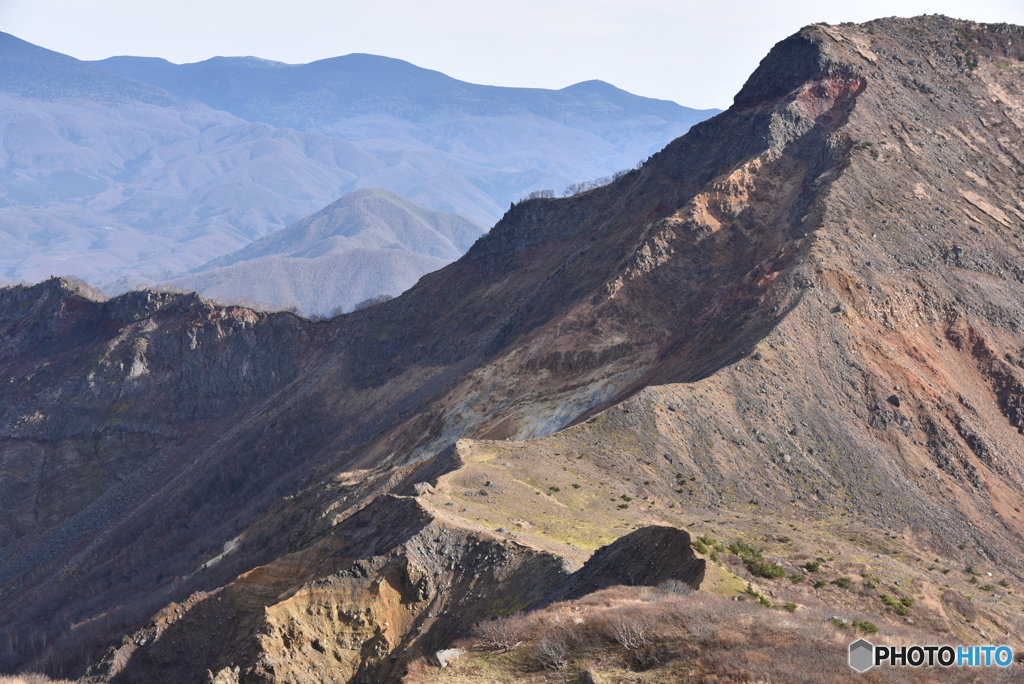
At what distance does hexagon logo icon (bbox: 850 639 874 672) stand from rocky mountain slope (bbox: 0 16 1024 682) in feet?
1.06

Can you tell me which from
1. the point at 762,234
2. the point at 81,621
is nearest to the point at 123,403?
the point at 81,621

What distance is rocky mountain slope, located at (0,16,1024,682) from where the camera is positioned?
33.9 metres

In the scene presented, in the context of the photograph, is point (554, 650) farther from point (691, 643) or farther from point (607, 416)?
point (607, 416)

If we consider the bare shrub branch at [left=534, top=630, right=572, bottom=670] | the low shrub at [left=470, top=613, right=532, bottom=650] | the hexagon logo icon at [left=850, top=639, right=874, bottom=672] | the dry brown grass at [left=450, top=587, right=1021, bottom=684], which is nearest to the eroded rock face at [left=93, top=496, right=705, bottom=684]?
the low shrub at [left=470, top=613, right=532, bottom=650]

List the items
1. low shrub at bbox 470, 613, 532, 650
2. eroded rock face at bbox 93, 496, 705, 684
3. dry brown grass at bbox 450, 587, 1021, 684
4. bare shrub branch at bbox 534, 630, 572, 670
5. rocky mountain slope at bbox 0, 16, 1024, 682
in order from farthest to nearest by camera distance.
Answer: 1. rocky mountain slope at bbox 0, 16, 1024, 682
2. eroded rock face at bbox 93, 496, 705, 684
3. low shrub at bbox 470, 613, 532, 650
4. bare shrub branch at bbox 534, 630, 572, 670
5. dry brown grass at bbox 450, 587, 1021, 684

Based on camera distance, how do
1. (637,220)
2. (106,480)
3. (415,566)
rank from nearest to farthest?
(415,566)
(637,220)
(106,480)

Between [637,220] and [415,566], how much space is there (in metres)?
60.7

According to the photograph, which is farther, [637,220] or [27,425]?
[27,425]

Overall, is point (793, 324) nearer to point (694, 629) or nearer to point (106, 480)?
point (694, 629)

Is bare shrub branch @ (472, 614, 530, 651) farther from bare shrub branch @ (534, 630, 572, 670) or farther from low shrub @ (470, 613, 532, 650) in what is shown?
bare shrub branch @ (534, 630, 572, 670)

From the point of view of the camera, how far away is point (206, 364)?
11588cm

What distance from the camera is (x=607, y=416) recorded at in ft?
166

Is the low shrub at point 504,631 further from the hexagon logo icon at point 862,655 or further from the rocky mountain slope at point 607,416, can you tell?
the hexagon logo icon at point 862,655

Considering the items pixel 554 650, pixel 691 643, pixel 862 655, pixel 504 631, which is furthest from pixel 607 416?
pixel 862 655
